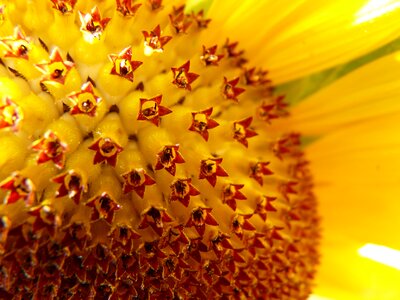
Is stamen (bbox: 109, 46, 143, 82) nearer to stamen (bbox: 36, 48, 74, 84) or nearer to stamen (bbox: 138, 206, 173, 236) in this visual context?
stamen (bbox: 36, 48, 74, 84)

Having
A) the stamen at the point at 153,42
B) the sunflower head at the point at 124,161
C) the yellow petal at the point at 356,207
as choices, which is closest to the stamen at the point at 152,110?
the sunflower head at the point at 124,161

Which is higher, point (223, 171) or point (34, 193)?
point (223, 171)

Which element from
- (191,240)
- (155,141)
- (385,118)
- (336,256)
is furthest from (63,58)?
(336,256)

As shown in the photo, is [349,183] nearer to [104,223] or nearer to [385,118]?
[385,118]

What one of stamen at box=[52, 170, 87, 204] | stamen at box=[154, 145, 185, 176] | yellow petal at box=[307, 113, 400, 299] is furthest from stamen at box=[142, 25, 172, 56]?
yellow petal at box=[307, 113, 400, 299]

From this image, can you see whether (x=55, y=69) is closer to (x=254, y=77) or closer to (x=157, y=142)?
(x=157, y=142)

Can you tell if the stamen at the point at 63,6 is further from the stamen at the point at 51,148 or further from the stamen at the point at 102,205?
the stamen at the point at 102,205
